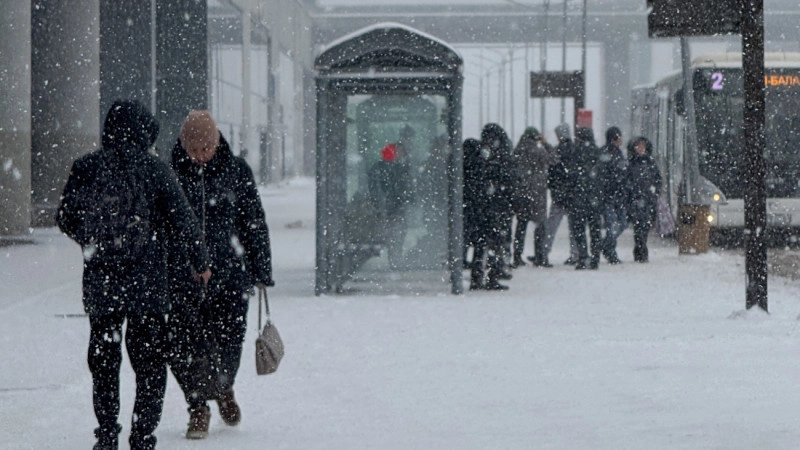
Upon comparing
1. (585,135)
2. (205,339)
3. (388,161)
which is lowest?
(205,339)

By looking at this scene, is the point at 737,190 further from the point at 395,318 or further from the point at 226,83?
the point at 226,83

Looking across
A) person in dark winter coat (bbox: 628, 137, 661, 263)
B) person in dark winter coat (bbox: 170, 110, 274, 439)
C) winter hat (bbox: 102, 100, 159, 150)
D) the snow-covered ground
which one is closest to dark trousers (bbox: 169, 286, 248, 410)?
person in dark winter coat (bbox: 170, 110, 274, 439)

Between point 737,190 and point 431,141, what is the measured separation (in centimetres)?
983

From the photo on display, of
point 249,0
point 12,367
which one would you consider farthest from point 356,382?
point 249,0

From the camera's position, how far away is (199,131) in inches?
291

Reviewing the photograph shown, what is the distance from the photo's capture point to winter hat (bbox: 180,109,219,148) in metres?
7.38

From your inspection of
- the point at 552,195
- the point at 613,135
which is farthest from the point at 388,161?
the point at 613,135

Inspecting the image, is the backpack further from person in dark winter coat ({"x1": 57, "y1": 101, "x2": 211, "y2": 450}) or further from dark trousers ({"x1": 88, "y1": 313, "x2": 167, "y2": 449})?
dark trousers ({"x1": 88, "y1": 313, "x2": 167, "y2": 449})

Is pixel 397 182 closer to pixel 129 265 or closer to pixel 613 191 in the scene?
pixel 613 191

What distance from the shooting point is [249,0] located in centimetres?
6538

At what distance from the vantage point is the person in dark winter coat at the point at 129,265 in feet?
21.4

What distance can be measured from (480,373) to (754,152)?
3997 mm

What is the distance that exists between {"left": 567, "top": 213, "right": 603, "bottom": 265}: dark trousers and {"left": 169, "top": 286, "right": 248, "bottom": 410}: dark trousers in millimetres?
11528

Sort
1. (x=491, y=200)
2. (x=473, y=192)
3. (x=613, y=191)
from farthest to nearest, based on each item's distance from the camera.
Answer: (x=613, y=191) → (x=473, y=192) → (x=491, y=200)
